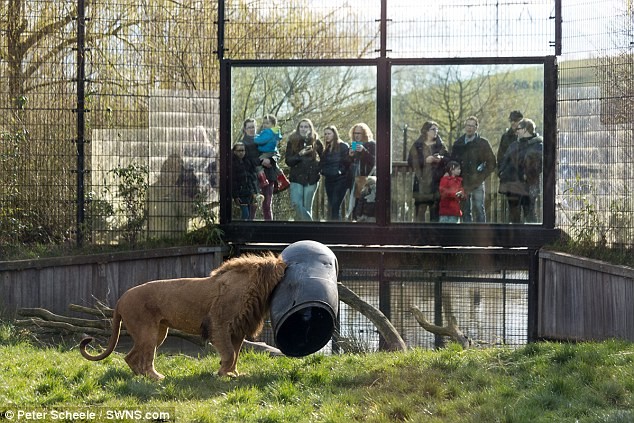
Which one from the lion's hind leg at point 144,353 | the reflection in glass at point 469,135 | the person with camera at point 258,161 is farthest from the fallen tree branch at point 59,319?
the reflection in glass at point 469,135

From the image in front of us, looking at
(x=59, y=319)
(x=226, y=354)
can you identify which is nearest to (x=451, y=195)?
(x=59, y=319)

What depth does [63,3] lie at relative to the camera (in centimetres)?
1495

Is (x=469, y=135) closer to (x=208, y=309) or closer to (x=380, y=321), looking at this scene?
(x=380, y=321)

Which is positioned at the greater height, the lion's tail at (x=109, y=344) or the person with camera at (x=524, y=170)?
the person with camera at (x=524, y=170)

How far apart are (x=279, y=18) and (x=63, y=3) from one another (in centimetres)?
318

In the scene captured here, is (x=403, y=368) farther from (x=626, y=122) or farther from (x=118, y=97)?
(x=118, y=97)

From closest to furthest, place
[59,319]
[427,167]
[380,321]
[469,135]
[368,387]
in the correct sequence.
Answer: [368,387], [380,321], [59,319], [469,135], [427,167]

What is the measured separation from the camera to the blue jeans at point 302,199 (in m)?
14.4

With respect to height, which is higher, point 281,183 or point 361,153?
point 361,153

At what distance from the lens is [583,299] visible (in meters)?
12.8

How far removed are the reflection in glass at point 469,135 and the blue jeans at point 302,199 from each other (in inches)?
45.8

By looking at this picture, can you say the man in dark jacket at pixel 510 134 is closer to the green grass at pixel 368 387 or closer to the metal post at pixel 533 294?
the metal post at pixel 533 294

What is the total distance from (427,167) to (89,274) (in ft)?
15.8

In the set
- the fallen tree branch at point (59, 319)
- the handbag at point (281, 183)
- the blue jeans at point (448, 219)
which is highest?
the handbag at point (281, 183)
